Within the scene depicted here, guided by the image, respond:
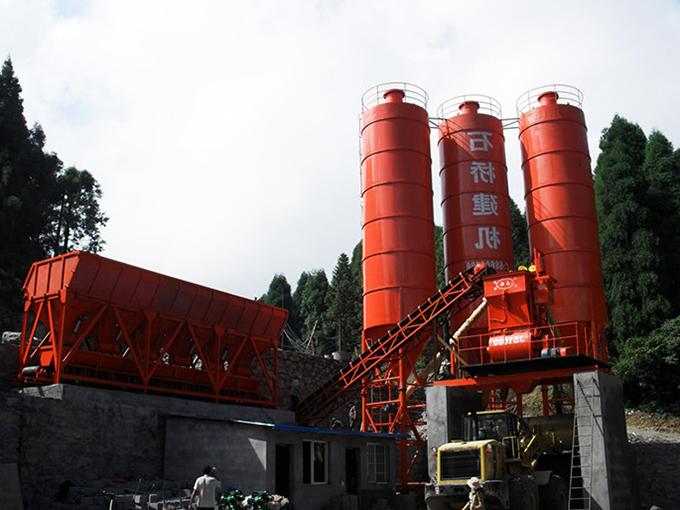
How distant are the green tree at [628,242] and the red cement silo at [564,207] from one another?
621 centimetres

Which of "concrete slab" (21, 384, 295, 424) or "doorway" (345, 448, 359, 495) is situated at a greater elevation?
"concrete slab" (21, 384, 295, 424)

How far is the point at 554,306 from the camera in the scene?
28.3m

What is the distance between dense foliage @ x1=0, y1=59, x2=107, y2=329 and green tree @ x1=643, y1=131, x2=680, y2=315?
31.3 meters

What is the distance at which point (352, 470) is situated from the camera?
2427 centimetres

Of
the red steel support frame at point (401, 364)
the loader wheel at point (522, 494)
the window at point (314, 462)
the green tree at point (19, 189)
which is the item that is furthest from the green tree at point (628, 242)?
the green tree at point (19, 189)

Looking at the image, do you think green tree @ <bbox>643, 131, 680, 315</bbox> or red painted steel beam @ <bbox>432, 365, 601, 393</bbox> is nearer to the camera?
red painted steel beam @ <bbox>432, 365, 601, 393</bbox>

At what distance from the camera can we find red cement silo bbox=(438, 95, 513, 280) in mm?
30656

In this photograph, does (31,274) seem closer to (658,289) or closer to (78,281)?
(78,281)

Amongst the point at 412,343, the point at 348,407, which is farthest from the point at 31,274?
the point at 348,407

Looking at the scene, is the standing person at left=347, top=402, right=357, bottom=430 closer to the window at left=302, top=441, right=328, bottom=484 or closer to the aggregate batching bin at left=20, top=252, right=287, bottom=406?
the aggregate batching bin at left=20, top=252, right=287, bottom=406

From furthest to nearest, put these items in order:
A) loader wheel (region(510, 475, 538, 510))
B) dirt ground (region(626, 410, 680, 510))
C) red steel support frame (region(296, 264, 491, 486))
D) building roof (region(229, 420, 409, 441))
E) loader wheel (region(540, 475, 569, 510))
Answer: red steel support frame (region(296, 264, 491, 486)) < dirt ground (region(626, 410, 680, 510)) < building roof (region(229, 420, 409, 441)) < loader wheel (region(540, 475, 569, 510)) < loader wheel (region(510, 475, 538, 510))

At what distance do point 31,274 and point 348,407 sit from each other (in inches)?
652

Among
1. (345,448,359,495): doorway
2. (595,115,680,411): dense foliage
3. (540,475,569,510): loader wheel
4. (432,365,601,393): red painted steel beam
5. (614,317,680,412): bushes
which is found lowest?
(540,475,569,510): loader wheel

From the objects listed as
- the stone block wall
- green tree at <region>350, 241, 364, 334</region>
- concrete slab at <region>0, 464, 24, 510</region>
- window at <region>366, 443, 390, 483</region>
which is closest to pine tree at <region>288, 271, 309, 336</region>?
green tree at <region>350, 241, 364, 334</region>
